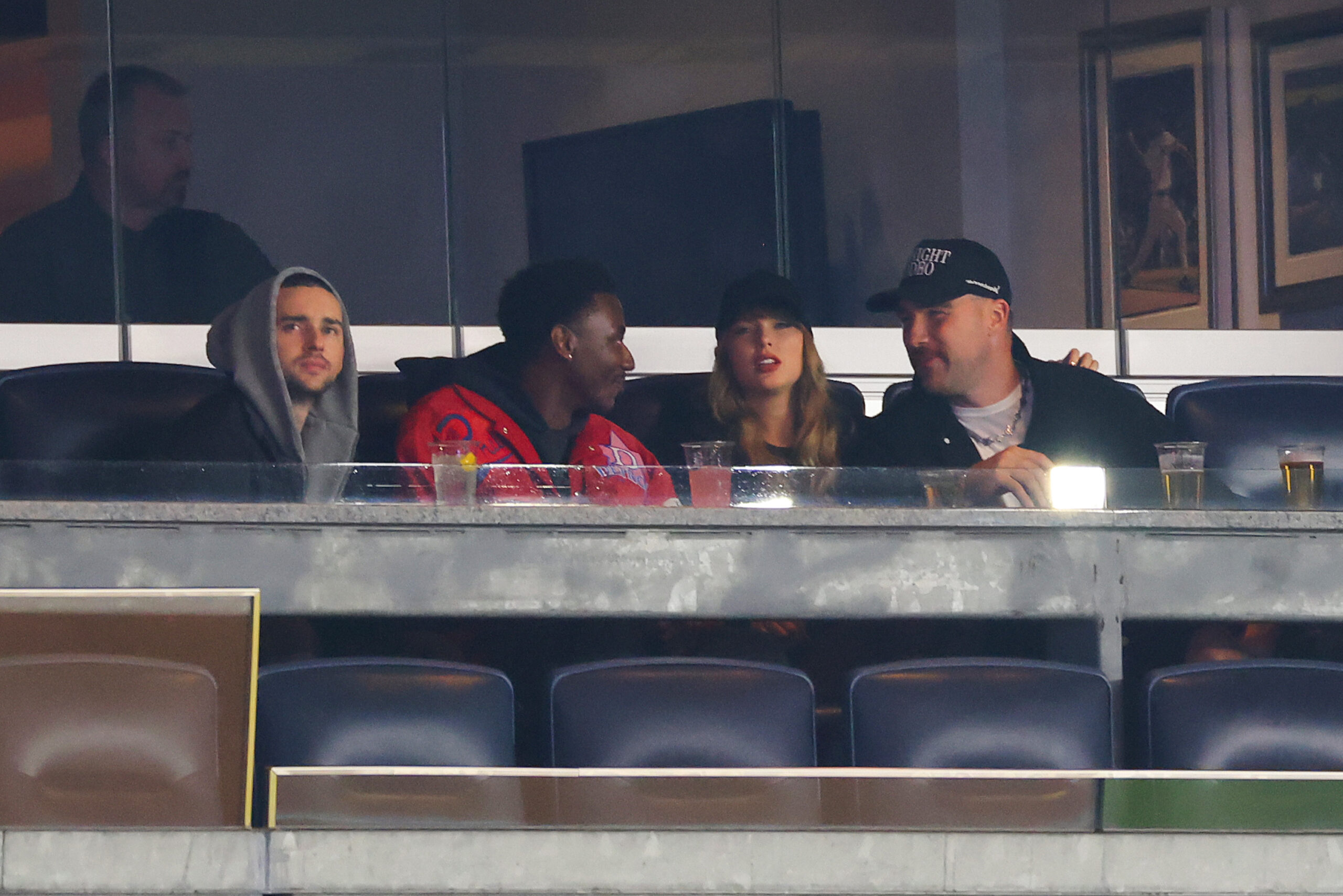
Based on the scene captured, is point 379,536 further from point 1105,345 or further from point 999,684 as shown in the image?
point 1105,345

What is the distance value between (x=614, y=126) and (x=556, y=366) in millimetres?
1962

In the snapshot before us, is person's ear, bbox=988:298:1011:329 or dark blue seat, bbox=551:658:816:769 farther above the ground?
person's ear, bbox=988:298:1011:329

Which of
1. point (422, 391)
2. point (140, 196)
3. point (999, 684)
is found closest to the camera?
point (999, 684)

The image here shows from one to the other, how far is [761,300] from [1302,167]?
255cm

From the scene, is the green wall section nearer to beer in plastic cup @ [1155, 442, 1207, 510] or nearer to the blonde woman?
beer in plastic cup @ [1155, 442, 1207, 510]

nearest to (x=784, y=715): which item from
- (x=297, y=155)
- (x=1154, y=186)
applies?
(x=297, y=155)

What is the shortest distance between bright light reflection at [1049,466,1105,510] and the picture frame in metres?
3.20

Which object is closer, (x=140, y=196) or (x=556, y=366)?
(x=556, y=366)

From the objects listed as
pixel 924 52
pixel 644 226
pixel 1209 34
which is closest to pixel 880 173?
pixel 924 52

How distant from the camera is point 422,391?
3053 millimetres

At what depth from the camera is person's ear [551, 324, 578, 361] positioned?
125 inches

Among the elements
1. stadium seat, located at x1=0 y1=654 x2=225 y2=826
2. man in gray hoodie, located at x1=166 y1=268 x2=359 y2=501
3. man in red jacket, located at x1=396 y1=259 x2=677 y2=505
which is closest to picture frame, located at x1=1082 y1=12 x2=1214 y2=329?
man in red jacket, located at x1=396 y1=259 x2=677 y2=505

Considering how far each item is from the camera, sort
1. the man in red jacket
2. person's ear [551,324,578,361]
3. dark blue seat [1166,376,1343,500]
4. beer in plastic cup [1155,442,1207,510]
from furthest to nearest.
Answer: person's ear [551,324,578,361] < dark blue seat [1166,376,1343,500] < the man in red jacket < beer in plastic cup [1155,442,1207,510]

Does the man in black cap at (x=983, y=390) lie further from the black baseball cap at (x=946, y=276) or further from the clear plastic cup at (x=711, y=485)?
the clear plastic cup at (x=711, y=485)
